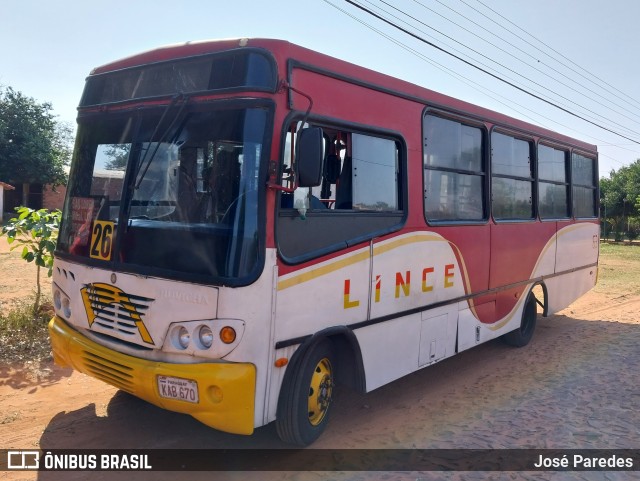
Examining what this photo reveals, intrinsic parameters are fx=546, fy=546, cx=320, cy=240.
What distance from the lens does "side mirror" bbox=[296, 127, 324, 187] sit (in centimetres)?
376

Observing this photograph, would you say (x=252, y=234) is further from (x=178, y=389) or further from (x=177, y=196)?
(x=178, y=389)

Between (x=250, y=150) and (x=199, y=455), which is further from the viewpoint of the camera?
(x=199, y=455)

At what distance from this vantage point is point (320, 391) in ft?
14.5

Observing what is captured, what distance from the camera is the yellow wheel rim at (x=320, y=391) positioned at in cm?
434

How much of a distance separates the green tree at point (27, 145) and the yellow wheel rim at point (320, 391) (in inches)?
1407

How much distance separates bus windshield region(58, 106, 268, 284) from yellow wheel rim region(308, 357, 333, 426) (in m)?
1.22

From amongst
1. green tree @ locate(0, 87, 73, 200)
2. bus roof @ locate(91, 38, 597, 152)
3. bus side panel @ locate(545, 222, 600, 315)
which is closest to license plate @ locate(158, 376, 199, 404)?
bus roof @ locate(91, 38, 597, 152)

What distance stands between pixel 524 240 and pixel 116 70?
5477 mm

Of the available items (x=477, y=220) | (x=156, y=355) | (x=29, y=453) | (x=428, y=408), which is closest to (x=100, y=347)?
(x=156, y=355)

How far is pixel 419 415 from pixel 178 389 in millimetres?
2474

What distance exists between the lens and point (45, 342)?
22.5 ft

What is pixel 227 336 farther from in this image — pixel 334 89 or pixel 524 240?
pixel 524 240

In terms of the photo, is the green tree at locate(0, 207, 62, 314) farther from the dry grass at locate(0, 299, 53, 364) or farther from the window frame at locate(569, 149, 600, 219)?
the window frame at locate(569, 149, 600, 219)

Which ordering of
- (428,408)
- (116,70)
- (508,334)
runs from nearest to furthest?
(116,70), (428,408), (508,334)
